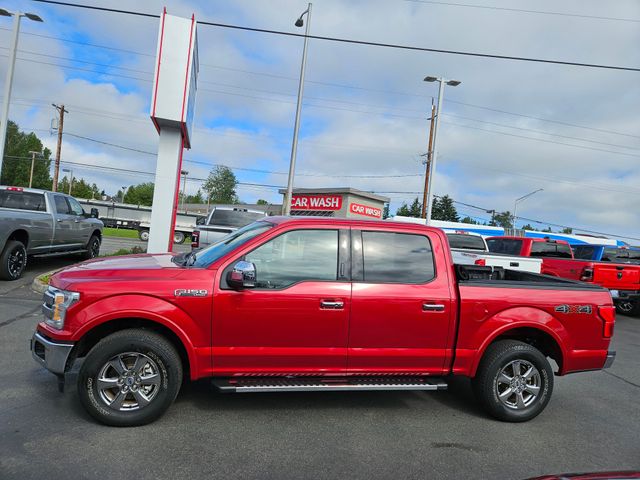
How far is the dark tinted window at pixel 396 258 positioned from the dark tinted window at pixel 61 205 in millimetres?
9734

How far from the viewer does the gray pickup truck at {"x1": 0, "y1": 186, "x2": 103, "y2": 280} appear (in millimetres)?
9633

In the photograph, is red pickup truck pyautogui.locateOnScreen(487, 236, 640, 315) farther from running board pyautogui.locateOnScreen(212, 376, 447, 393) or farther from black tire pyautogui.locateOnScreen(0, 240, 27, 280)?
black tire pyautogui.locateOnScreen(0, 240, 27, 280)

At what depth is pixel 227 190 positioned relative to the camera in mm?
107375

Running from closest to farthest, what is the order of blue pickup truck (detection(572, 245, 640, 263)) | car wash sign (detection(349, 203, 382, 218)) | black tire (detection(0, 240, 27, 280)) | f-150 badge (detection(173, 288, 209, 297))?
f-150 badge (detection(173, 288, 209, 297)) < black tire (detection(0, 240, 27, 280)) < blue pickup truck (detection(572, 245, 640, 263)) < car wash sign (detection(349, 203, 382, 218))

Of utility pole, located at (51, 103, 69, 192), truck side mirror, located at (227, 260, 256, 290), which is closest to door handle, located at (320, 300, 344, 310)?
truck side mirror, located at (227, 260, 256, 290)

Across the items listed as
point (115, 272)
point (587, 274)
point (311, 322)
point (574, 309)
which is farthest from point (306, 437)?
point (587, 274)

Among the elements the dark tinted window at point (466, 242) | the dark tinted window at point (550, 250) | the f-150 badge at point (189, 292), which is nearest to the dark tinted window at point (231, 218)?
the dark tinted window at point (466, 242)

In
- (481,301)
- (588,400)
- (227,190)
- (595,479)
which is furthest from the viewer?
(227,190)

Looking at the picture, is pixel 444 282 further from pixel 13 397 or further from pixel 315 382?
pixel 13 397

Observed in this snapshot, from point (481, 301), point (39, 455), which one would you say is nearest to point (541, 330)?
point (481, 301)

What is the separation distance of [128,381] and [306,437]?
59.3 inches

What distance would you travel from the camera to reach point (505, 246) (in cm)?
1459

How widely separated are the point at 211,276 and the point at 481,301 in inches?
96.7

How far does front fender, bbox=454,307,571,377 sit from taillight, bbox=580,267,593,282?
26.3ft
